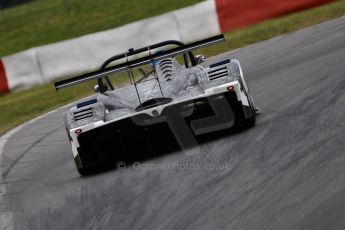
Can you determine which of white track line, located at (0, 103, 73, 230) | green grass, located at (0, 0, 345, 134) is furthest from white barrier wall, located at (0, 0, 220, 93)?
white track line, located at (0, 103, 73, 230)

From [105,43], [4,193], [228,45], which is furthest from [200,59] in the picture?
[105,43]

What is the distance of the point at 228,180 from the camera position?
746cm

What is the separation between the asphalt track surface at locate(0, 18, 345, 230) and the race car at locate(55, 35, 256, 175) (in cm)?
19

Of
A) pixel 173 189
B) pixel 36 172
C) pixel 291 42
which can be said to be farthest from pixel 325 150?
pixel 291 42

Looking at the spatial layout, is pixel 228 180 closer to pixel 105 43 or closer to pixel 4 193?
pixel 4 193

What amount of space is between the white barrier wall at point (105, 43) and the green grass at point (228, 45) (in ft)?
2.81

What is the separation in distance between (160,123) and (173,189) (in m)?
1.23

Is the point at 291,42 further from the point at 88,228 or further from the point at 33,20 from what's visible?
the point at 33,20

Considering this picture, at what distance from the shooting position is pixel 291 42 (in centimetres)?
1574

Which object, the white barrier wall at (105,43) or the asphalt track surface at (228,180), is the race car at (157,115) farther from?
the white barrier wall at (105,43)

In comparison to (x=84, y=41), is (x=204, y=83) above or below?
above

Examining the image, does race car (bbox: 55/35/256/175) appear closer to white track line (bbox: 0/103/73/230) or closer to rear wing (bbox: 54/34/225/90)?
rear wing (bbox: 54/34/225/90)

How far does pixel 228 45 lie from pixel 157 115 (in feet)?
32.2

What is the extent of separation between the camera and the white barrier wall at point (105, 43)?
20.1 meters
